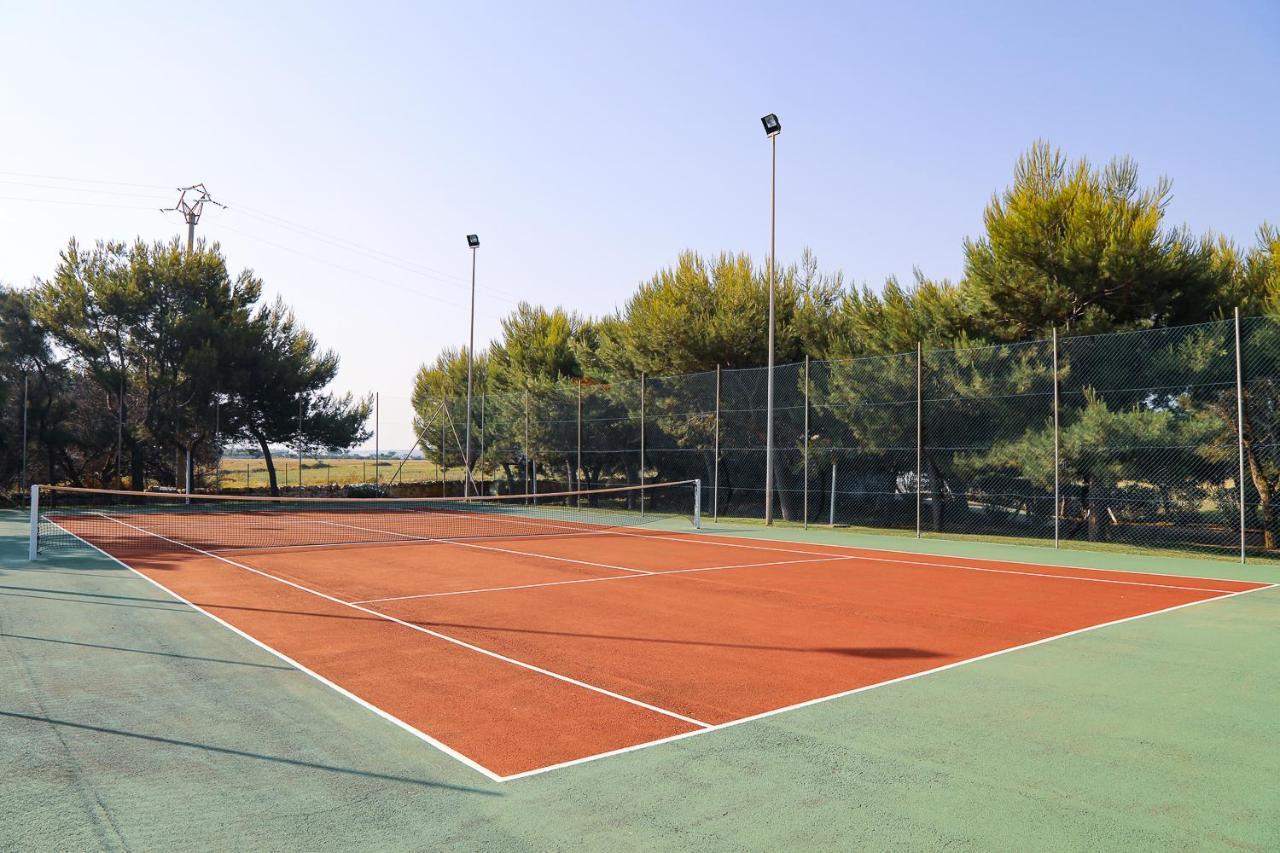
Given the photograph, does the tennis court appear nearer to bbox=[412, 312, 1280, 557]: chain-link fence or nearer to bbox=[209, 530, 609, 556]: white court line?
bbox=[209, 530, 609, 556]: white court line

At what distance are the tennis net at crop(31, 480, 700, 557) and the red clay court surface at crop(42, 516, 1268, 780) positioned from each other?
4.94 feet

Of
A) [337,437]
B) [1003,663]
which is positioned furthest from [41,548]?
[337,437]

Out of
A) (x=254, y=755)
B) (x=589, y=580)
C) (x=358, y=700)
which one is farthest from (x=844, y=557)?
(x=254, y=755)

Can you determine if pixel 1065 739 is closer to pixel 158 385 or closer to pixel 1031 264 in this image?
pixel 1031 264

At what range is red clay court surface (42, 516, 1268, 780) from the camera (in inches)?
205

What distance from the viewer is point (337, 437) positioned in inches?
1312

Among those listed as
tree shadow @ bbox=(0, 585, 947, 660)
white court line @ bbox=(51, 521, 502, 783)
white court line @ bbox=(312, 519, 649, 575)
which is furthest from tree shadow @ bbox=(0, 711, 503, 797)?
white court line @ bbox=(312, 519, 649, 575)

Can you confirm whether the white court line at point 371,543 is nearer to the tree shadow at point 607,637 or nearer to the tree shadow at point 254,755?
the tree shadow at point 607,637

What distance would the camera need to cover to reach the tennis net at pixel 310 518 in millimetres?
15102

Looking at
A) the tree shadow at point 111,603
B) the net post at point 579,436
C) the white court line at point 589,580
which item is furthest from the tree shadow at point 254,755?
the net post at point 579,436

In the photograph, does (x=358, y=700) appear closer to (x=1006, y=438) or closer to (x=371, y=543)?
(x=371, y=543)

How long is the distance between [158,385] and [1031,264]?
26.7 m

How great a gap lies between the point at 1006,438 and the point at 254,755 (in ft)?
48.7

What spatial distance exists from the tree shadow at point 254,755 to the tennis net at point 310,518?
7.45m
